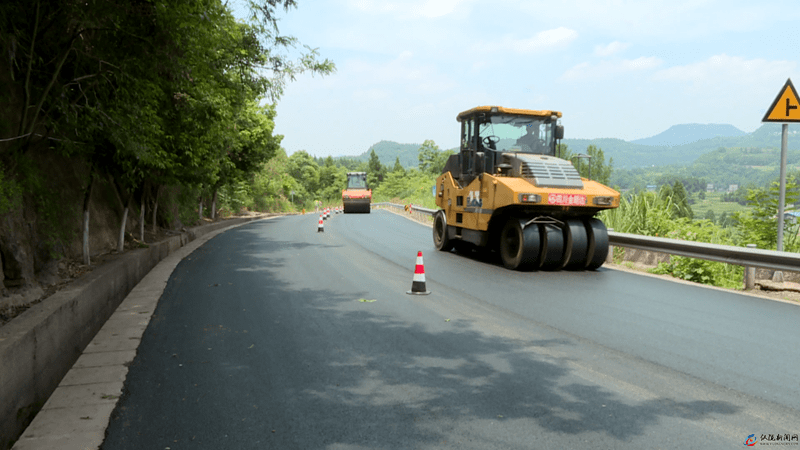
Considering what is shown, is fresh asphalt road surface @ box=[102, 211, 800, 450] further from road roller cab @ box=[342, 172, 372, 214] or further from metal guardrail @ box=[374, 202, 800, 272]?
road roller cab @ box=[342, 172, 372, 214]

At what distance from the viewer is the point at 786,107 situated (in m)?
8.99

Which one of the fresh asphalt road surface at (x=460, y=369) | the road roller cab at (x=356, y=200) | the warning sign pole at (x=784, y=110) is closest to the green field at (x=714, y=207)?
the warning sign pole at (x=784, y=110)

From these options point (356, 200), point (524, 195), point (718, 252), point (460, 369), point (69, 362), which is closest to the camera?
point (460, 369)

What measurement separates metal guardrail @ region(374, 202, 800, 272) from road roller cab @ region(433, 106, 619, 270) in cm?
77

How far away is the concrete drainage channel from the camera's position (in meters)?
3.74

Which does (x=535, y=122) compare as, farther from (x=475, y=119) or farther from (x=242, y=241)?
(x=242, y=241)

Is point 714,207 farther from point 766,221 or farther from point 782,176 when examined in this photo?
point 782,176

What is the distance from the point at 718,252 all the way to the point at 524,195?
3290 mm

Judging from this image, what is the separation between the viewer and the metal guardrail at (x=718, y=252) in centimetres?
835

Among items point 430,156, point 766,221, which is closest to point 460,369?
point 766,221

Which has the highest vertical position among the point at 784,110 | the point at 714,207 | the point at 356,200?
the point at 784,110

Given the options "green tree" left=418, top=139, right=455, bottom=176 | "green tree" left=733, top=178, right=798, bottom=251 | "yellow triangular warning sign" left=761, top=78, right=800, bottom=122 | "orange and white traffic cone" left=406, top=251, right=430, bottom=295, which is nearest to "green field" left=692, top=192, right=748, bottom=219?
"green tree" left=733, top=178, right=798, bottom=251

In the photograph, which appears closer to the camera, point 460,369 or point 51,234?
point 460,369

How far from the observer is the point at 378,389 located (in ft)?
14.6
